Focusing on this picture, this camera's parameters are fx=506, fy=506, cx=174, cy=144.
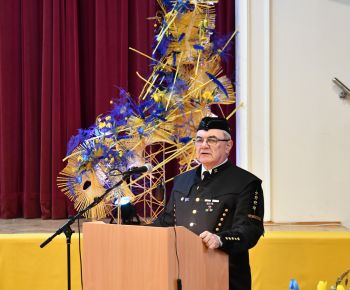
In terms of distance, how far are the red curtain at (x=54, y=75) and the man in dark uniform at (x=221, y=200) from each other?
255 centimetres

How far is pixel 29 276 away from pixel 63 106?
2049mm

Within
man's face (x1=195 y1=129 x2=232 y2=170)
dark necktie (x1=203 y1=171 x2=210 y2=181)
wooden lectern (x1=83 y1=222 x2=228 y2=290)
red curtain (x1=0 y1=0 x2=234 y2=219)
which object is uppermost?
red curtain (x1=0 y1=0 x2=234 y2=219)

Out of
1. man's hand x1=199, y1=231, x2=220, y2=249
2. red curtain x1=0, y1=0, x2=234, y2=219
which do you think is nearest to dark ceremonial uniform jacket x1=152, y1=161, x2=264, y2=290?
man's hand x1=199, y1=231, x2=220, y2=249

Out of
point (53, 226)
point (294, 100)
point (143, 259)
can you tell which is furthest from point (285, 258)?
point (53, 226)

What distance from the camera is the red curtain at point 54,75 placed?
513cm

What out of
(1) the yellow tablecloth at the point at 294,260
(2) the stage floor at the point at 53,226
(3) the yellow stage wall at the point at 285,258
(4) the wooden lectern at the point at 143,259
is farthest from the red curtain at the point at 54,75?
(4) the wooden lectern at the point at 143,259

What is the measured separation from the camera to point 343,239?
3.54 meters

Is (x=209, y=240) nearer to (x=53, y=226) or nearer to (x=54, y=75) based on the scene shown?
(x=53, y=226)

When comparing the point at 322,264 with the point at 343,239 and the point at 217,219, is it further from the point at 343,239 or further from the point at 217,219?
the point at 217,219

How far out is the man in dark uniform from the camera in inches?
98.7

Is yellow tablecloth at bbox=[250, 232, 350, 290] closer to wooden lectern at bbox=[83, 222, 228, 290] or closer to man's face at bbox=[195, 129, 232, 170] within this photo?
man's face at bbox=[195, 129, 232, 170]

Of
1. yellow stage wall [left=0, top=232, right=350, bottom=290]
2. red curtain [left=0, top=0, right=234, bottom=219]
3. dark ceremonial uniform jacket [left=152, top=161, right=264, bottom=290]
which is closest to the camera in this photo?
dark ceremonial uniform jacket [left=152, top=161, right=264, bottom=290]

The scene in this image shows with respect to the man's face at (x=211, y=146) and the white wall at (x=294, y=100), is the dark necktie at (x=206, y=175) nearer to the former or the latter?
the man's face at (x=211, y=146)

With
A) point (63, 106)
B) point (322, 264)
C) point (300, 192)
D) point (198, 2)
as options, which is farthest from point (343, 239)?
point (63, 106)
